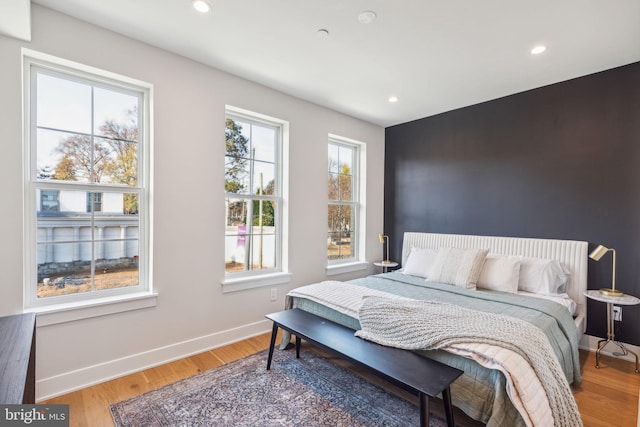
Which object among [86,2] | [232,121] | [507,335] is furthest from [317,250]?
[86,2]

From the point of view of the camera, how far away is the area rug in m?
1.80

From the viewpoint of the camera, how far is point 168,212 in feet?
8.21

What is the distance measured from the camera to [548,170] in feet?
10.2

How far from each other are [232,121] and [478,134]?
2.86m

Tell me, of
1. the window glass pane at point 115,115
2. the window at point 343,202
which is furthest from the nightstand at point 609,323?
the window glass pane at point 115,115

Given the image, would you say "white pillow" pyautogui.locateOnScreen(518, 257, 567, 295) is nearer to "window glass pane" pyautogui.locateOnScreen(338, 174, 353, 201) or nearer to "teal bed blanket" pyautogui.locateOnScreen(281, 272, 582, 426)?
"teal bed blanket" pyautogui.locateOnScreen(281, 272, 582, 426)

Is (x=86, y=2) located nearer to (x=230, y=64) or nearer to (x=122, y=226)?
(x=230, y=64)

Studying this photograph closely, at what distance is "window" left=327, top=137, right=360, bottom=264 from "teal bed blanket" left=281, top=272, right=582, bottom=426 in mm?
909

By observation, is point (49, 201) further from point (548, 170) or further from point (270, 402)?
point (548, 170)

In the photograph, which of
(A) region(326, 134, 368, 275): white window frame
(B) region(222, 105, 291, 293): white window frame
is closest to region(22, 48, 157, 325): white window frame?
(B) region(222, 105, 291, 293): white window frame

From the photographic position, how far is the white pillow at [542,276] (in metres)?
2.75

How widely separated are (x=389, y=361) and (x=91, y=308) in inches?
82.5

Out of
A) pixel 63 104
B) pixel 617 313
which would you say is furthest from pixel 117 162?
pixel 617 313

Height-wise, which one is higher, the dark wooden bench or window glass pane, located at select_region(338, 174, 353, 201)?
window glass pane, located at select_region(338, 174, 353, 201)
